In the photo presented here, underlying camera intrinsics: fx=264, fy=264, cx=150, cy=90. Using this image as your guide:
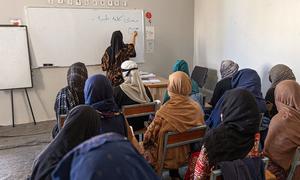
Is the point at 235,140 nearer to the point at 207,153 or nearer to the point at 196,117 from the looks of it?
the point at 207,153

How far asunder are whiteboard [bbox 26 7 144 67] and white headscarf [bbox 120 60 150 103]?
1778mm

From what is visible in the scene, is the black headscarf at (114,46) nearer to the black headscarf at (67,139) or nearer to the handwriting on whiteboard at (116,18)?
the handwriting on whiteboard at (116,18)

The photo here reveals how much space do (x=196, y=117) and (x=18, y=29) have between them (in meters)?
3.06

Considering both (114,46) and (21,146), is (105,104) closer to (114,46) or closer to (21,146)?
(21,146)

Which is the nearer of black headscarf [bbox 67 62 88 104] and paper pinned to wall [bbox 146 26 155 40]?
black headscarf [bbox 67 62 88 104]

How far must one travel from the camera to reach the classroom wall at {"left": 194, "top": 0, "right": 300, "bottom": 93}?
10.6 ft

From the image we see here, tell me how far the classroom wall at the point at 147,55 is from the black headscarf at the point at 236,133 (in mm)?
3334

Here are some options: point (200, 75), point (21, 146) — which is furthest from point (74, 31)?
point (200, 75)

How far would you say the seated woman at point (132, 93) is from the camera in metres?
2.62

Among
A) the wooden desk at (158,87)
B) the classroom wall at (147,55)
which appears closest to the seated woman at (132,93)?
the wooden desk at (158,87)

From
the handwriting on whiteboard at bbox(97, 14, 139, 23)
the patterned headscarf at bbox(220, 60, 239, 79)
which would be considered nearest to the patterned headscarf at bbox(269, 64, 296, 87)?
the patterned headscarf at bbox(220, 60, 239, 79)

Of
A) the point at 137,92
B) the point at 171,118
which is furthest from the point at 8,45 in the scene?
the point at 171,118

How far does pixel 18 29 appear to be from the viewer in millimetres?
3838

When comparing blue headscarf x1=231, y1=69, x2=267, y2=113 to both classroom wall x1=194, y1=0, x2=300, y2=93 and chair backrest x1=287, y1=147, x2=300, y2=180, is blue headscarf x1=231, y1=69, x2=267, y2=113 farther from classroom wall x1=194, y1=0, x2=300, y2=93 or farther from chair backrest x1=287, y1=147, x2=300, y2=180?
chair backrest x1=287, y1=147, x2=300, y2=180
